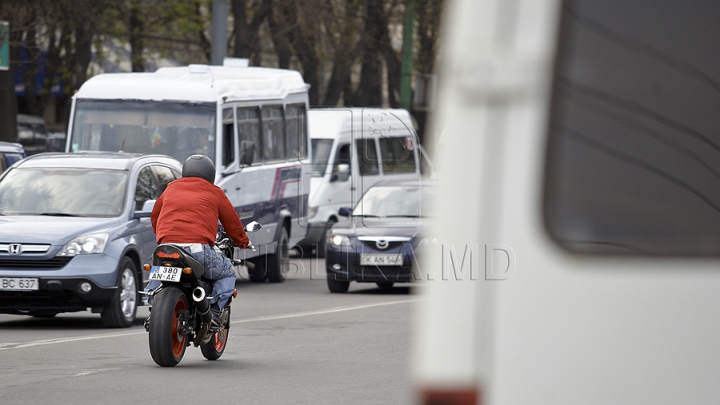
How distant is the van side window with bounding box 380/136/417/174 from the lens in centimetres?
2433

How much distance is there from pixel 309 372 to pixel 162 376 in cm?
108

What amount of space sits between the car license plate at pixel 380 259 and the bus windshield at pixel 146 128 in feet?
9.10

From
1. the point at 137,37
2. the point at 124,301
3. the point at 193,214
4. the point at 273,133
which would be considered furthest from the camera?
the point at 137,37

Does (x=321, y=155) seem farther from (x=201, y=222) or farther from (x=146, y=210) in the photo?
(x=201, y=222)

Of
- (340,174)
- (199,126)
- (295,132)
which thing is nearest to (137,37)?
(340,174)

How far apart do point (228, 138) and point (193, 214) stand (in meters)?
8.28

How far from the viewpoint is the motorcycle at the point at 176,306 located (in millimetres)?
8414

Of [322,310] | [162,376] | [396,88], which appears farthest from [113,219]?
[396,88]

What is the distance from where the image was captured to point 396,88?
Answer: 3856 centimetres

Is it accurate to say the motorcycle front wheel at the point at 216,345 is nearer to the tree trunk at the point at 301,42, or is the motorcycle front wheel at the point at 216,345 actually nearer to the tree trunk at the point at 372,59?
the tree trunk at the point at 301,42

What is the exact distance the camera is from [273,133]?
18.9 metres

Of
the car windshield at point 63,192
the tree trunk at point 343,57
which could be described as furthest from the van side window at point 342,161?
the car windshield at point 63,192

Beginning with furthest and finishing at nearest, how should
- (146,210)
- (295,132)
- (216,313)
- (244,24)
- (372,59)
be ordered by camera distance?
(372,59), (244,24), (295,132), (146,210), (216,313)

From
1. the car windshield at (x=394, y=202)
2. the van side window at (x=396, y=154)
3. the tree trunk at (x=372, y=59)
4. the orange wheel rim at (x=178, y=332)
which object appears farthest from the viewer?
the tree trunk at (x=372, y=59)
